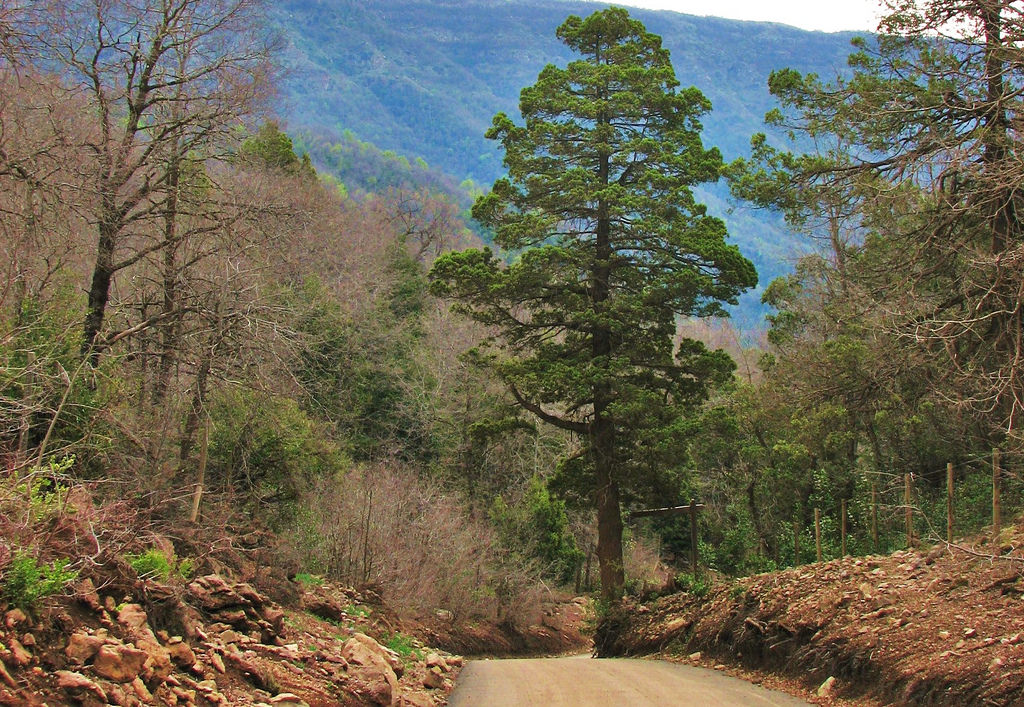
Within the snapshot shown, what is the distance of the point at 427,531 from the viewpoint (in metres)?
23.6

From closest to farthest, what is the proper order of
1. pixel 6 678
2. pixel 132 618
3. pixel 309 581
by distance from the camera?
pixel 6 678 < pixel 132 618 < pixel 309 581

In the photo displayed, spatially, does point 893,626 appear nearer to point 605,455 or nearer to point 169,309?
point 605,455

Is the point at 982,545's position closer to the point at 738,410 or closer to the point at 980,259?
the point at 980,259

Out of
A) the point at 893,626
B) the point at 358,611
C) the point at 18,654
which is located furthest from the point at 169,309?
the point at 893,626

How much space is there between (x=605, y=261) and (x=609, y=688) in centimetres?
1217

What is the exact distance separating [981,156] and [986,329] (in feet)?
7.78

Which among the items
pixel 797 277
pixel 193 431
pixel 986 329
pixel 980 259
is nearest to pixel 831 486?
pixel 797 277

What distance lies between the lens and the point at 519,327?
22406 millimetres

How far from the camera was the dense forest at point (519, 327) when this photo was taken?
11.8 metres

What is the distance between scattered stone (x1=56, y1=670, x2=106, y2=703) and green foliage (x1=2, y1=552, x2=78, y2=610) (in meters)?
0.52

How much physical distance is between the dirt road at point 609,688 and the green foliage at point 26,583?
230 inches

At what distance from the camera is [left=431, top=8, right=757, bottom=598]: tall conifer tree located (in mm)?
21047

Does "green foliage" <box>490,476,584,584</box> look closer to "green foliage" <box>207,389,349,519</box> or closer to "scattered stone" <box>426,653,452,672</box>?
"green foliage" <box>207,389,349,519</box>

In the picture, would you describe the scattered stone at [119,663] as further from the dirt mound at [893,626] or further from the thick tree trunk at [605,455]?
the thick tree trunk at [605,455]
